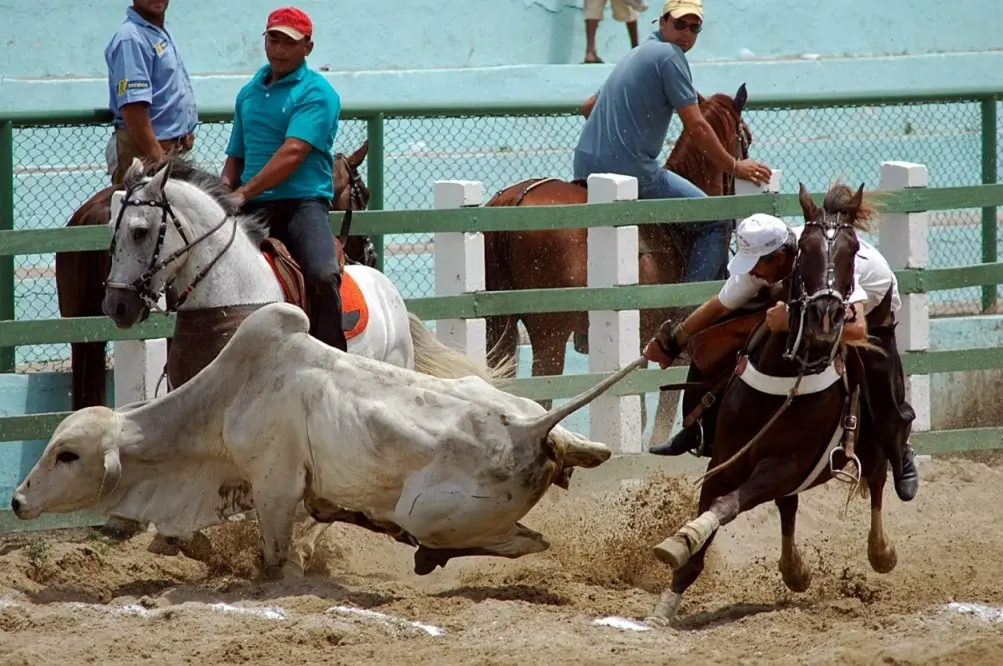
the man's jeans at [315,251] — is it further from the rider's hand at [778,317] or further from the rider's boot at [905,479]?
the rider's boot at [905,479]

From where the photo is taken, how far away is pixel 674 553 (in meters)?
6.82

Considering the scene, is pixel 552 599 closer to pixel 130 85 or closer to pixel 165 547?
pixel 165 547

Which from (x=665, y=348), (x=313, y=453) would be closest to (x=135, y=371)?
(x=313, y=453)

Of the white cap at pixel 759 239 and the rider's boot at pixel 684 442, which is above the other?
the white cap at pixel 759 239

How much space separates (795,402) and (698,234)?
11.6 feet

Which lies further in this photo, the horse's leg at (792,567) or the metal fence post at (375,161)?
the metal fence post at (375,161)

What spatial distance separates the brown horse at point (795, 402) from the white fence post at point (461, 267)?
2.42 meters

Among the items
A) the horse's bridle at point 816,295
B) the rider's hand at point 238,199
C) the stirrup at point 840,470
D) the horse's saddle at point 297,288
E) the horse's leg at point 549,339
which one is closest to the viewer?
the horse's bridle at point 816,295

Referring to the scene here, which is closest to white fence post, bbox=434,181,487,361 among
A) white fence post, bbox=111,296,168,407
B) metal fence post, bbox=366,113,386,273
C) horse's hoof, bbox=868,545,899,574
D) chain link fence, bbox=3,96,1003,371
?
metal fence post, bbox=366,113,386,273

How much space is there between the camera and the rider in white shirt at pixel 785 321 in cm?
730

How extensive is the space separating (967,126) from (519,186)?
236 inches

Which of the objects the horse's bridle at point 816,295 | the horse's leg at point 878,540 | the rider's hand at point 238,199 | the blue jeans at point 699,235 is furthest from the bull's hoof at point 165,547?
the blue jeans at point 699,235

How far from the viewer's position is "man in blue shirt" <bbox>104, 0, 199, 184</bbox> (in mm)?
9312

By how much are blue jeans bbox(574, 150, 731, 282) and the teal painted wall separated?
4.94 meters
